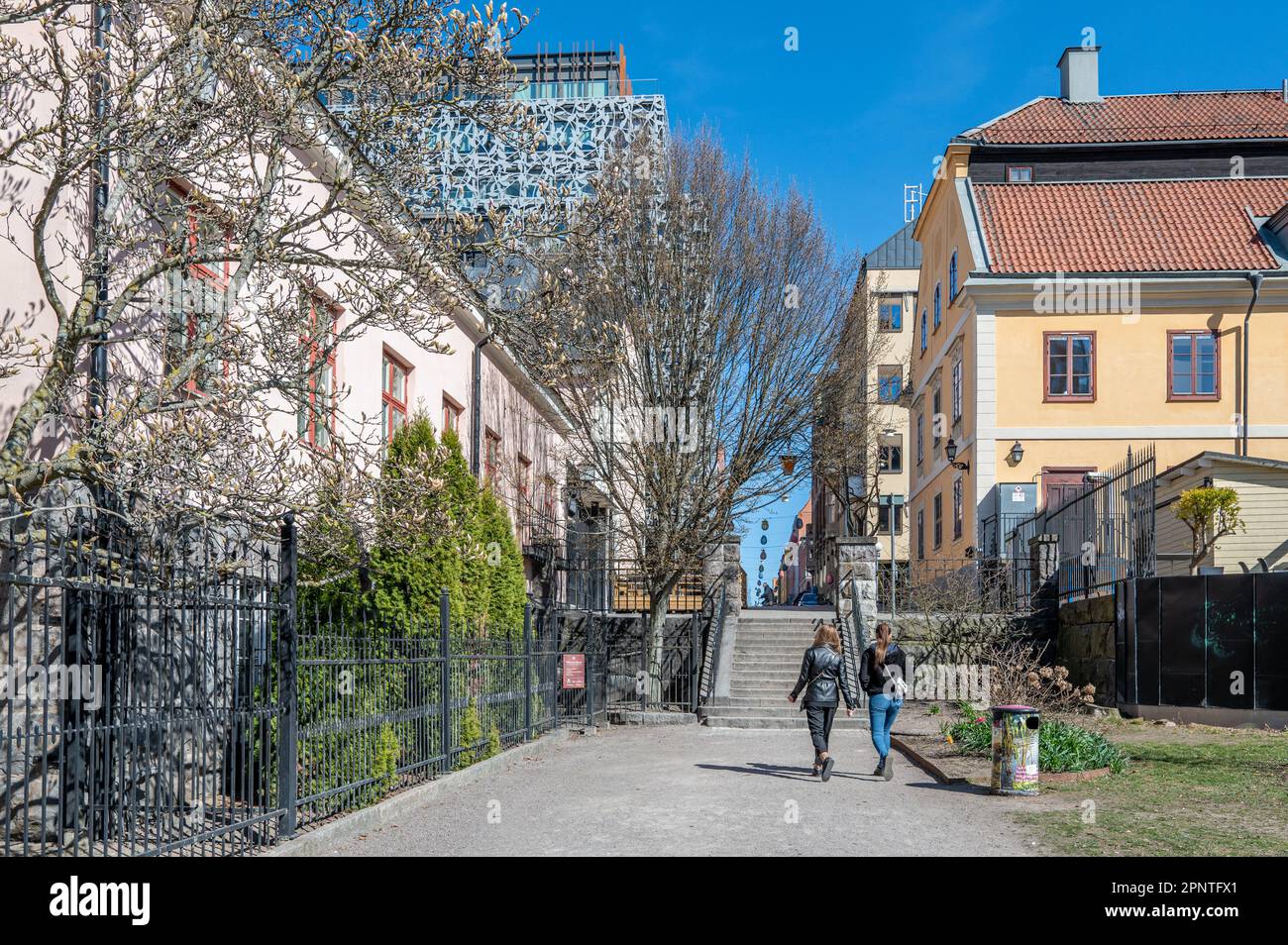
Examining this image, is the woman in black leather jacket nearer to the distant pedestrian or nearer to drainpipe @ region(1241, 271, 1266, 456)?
the distant pedestrian

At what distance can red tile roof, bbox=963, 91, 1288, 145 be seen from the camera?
→ 113 feet

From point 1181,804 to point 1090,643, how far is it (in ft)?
32.3

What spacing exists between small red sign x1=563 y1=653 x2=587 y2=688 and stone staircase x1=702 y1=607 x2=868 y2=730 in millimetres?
2732

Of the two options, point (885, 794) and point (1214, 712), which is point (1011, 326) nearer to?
point (1214, 712)

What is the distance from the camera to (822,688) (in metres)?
13.3

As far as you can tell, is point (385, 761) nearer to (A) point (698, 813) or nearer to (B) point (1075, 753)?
(A) point (698, 813)

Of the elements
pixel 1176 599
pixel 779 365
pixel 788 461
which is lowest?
pixel 1176 599

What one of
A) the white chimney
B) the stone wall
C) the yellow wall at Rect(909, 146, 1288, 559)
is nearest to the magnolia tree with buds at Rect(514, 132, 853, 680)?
the stone wall

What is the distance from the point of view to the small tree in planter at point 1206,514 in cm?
1970

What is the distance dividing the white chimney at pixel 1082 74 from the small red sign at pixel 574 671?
27.6 meters

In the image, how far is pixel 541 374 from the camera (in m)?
10.2

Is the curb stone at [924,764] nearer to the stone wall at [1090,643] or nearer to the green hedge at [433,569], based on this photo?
the stone wall at [1090,643]
